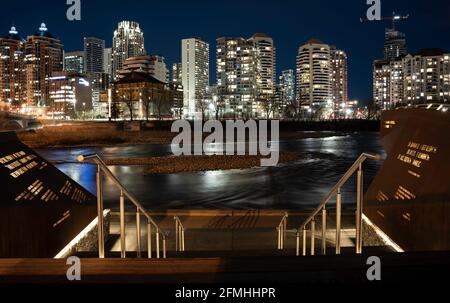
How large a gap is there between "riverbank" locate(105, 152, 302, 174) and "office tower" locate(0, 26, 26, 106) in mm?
168090

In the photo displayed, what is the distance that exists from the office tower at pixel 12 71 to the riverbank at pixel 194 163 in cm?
16809

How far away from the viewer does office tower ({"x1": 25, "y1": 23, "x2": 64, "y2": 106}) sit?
179 metres

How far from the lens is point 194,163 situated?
931 inches

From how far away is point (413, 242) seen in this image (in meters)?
6.04

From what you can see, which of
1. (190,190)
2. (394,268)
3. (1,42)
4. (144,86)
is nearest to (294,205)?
(190,190)

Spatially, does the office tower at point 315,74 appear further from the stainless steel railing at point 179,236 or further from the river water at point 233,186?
the stainless steel railing at point 179,236

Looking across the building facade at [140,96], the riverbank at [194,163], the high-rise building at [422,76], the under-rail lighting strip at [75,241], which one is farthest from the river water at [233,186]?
the high-rise building at [422,76]

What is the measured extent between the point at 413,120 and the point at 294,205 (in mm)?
4689

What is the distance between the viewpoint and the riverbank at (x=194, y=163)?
70.7 ft

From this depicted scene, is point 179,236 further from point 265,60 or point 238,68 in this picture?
point 265,60

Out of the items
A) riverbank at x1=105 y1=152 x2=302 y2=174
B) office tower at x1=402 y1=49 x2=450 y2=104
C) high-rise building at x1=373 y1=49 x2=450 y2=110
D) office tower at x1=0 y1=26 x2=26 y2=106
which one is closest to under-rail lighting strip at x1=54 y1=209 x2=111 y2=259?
riverbank at x1=105 y1=152 x2=302 y2=174

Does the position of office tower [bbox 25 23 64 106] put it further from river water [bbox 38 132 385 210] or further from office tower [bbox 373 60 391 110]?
river water [bbox 38 132 385 210]

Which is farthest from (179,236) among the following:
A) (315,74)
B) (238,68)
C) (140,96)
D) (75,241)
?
(315,74)
